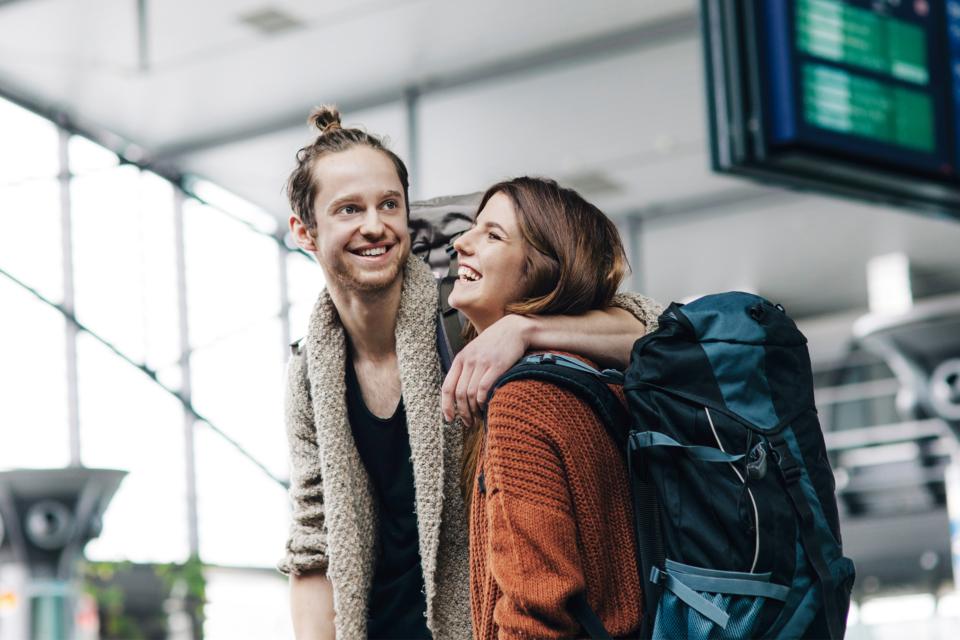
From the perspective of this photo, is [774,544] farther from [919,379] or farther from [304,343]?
[919,379]

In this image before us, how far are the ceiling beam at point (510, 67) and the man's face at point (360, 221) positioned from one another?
6791 millimetres

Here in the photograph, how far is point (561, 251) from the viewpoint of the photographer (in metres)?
2.29

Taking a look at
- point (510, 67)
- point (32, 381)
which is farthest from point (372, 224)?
point (32, 381)

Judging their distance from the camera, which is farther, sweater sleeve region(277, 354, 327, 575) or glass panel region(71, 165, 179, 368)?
glass panel region(71, 165, 179, 368)

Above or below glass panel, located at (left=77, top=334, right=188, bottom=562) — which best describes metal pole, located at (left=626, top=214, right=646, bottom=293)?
above

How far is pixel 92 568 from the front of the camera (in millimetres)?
11305

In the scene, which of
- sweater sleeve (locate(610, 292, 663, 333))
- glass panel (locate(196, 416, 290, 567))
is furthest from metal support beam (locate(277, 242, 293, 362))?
sweater sleeve (locate(610, 292, 663, 333))

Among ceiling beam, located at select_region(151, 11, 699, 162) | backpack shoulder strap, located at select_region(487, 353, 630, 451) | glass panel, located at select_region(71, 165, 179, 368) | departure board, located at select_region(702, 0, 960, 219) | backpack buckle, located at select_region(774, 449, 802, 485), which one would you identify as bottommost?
backpack buckle, located at select_region(774, 449, 802, 485)

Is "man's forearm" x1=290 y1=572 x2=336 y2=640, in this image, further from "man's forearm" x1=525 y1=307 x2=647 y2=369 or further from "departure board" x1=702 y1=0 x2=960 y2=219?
"departure board" x1=702 y1=0 x2=960 y2=219

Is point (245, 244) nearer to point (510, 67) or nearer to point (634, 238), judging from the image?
point (634, 238)

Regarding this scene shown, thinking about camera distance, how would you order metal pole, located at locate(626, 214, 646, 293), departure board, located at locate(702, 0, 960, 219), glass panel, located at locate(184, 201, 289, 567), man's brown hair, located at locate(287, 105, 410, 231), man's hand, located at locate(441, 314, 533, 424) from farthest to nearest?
metal pole, located at locate(626, 214, 646, 293)
glass panel, located at locate(184, 201, 289, 567)
departure board, located at locate(702, 0, 960, 219)
man's brown hair, located at locate(287, 105, 410, 231)
man's hand, located at locate(441, 314, 533, 424)

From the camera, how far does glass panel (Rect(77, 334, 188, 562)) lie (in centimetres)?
1140

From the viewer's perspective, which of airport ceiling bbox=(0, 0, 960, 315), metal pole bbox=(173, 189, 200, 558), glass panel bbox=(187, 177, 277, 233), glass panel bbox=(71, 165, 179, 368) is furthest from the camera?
glass panel bbox=(187, 177, 277, 233)

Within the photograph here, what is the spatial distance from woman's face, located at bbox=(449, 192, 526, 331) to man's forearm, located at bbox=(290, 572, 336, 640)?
78 centimetres
